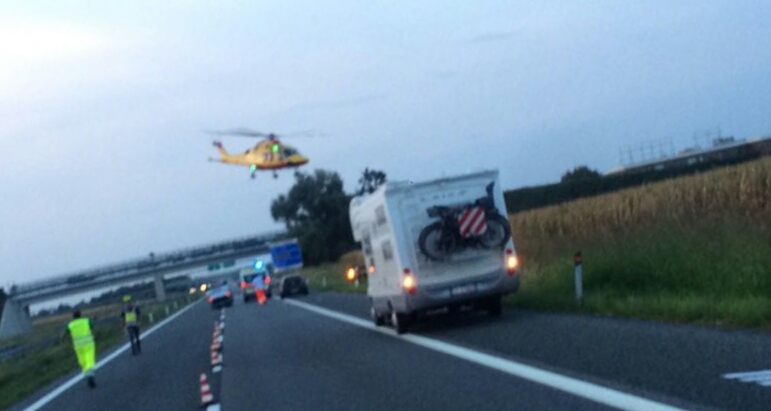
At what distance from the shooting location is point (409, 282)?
2461cm

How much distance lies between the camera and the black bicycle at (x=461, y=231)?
24.6 m

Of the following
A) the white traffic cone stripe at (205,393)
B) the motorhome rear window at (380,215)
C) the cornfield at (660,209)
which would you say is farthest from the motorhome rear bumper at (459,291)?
the cornfield at (660,209)

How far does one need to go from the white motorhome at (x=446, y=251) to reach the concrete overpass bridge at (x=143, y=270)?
101m

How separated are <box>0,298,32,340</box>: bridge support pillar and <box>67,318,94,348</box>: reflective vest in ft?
272

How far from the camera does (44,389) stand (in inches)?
1166

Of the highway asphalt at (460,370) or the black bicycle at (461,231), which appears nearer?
the highway asphalt at (460,370)

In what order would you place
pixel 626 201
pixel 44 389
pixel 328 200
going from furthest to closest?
1. pixel 328 200
2. pixel 626 201
3. pixel 44 389

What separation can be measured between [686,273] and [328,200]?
308 ft

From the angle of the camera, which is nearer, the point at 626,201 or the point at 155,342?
the point at 626,201

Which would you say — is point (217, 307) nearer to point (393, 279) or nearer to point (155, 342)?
point (155, 342)

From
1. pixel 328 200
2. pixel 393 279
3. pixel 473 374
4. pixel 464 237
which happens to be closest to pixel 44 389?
pixel 393 279

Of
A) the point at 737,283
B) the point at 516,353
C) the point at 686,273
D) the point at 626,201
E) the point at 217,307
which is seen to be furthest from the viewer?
the point at 217,307

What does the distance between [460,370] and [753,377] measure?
545cm

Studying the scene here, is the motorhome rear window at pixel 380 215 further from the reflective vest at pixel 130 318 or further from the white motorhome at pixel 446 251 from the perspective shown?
the reflective vest at pixel 130 318
